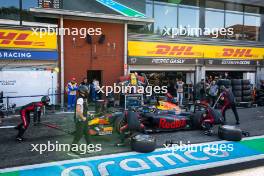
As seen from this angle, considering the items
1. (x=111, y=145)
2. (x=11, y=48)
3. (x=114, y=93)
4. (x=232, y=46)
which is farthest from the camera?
(x=232, y=46)

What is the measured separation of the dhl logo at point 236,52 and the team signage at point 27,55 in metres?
13.3

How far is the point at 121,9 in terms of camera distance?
1719 centimetres

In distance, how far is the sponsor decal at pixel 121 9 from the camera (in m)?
16.7

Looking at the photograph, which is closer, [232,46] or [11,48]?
[11,48]

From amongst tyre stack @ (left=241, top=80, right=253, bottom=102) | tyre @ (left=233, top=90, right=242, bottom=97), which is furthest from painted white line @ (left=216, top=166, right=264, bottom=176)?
tyre stack @ (left=241, top=80, right=253, bottom=102)

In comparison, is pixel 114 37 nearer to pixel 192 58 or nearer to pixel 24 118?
pixel 192 58

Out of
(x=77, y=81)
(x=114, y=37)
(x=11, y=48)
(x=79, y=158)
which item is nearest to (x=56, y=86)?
(x=77, y=81)

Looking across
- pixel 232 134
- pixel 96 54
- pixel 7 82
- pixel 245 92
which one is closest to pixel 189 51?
pixel 245 92

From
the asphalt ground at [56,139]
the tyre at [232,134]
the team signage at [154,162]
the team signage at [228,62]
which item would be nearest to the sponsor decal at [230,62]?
the team signage at [228,62]

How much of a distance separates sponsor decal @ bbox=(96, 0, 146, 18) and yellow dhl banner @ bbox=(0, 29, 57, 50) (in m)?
3.71

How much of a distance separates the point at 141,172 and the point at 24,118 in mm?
4285

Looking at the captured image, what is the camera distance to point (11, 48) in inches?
578

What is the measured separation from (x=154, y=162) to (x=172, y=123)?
2.87m

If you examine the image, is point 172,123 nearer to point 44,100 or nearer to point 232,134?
point 232,134
